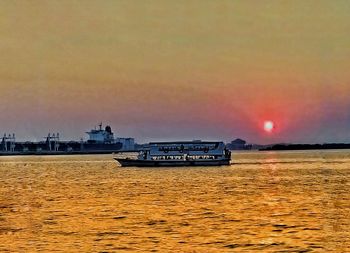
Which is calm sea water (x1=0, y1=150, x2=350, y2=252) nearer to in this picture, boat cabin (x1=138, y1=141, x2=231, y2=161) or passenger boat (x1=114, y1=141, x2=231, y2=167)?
boat cabin (x1=138, y1=141, x2=231, y2=161)

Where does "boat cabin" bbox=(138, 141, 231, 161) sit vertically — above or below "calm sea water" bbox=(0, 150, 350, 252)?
above

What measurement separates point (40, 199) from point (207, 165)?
85.1 metres

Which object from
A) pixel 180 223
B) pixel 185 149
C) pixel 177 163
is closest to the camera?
pixel 180 223

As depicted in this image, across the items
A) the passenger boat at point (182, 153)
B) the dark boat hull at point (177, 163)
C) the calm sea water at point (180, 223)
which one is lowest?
the calm sea water at point (180, 223)

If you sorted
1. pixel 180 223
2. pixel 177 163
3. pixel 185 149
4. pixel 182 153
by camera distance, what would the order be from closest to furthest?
pixel 180 223 → pixel 182 153 → pixel 185 149 → pixel 177 163

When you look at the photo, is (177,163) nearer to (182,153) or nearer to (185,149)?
(182,153)

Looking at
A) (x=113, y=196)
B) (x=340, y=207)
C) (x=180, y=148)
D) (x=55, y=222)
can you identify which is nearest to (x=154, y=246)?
(x=55, y=222)

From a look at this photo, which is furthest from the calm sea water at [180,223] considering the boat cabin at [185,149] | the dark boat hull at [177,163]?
the dark boat hull at [177,163]

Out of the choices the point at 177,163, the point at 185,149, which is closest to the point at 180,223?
the point at 185,149

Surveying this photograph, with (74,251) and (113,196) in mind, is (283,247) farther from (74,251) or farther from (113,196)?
(113,196)

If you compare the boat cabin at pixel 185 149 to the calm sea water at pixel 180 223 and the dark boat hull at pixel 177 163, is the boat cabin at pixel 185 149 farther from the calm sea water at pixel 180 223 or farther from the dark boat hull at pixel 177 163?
the calm sea water at pixel 180 223

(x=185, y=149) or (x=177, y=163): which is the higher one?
(x=185, y=149)

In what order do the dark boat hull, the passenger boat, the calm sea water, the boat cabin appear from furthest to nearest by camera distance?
1. the dark boat hull
2. the passenger boat
3. the boat cabin
4. the calm sea water

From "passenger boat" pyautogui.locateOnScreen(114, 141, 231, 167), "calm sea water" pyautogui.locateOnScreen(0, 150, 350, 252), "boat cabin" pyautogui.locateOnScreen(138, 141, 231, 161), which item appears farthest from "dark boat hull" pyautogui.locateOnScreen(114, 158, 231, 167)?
"calm sea water" pyautogui.locateOnScreen(0, 150, 350, 252)
